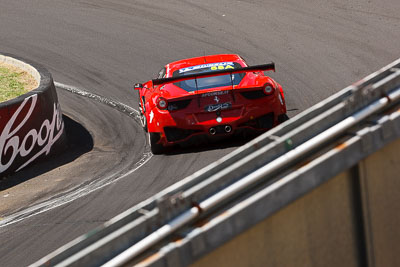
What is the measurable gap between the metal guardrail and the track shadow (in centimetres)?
684

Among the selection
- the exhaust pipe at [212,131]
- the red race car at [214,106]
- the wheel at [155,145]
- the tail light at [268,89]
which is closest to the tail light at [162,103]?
the red race car at [214,106]

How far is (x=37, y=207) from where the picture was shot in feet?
32.0

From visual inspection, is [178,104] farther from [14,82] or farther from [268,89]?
[14,82]

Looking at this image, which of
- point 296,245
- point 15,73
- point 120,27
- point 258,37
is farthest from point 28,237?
point 120,27

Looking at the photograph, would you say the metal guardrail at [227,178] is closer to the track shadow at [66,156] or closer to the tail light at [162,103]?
the tail light at [162,103]

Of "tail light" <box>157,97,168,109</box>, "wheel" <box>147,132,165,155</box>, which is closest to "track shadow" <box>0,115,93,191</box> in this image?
"wheel" <box>147,132,165,155</box>

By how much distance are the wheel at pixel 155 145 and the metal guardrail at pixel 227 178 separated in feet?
20.0

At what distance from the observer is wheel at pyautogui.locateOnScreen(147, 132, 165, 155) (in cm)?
1084

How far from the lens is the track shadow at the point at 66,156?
433 inches

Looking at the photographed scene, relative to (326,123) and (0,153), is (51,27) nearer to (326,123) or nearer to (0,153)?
(0,153)

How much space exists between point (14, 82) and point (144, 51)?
3.96 m

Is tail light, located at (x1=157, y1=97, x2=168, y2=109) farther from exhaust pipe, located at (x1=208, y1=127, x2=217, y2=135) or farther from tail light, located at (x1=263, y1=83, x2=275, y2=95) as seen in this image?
tail light, located at (x1=263, y1=83, x2=275, y2=95)

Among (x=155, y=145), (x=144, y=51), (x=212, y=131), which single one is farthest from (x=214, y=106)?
(x=144, y=51)

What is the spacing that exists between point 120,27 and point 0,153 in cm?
877
